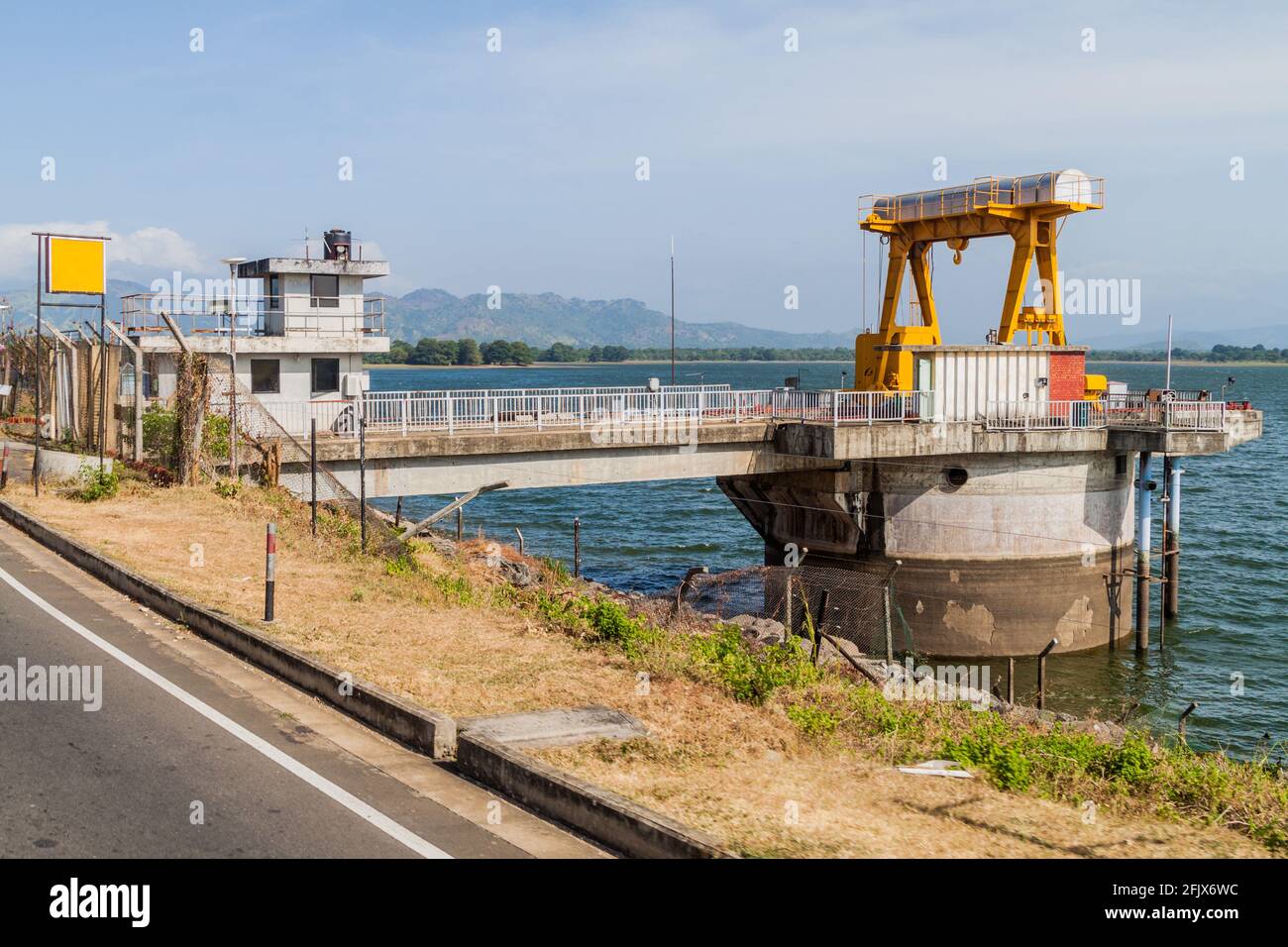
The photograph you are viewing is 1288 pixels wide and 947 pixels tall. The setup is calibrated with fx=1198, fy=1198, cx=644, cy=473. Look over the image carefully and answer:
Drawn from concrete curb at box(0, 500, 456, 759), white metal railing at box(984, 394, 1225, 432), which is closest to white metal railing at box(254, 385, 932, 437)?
white metal railing at box(984, 394, 1225, 432)

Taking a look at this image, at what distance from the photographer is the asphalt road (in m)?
8.13

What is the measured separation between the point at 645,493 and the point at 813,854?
61.7 m

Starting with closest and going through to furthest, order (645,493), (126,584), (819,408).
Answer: (126,584)
(819,408)
(645,493)

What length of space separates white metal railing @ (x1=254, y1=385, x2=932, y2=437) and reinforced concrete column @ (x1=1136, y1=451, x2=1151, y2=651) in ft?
23.2

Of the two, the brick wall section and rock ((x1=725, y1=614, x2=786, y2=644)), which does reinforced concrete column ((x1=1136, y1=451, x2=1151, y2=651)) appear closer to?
the brick wall section

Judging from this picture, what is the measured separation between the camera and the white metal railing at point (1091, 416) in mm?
31812

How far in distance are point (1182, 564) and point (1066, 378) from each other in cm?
1465

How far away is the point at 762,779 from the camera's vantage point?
9570 mm

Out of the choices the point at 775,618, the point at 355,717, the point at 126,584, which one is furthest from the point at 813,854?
the point at 775,618

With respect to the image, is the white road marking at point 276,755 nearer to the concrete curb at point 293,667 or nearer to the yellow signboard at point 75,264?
the concrete curb at point 293,667

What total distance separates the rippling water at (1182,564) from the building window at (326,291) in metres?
12.4

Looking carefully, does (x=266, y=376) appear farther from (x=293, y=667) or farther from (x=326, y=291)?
(x=293, y=667)

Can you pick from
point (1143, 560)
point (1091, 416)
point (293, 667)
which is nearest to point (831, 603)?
point (1091, 416)
